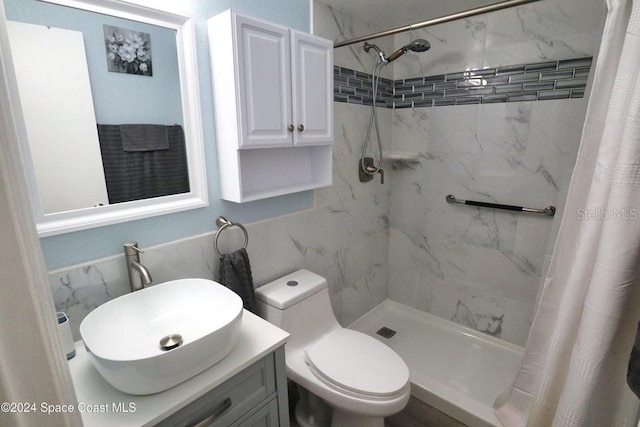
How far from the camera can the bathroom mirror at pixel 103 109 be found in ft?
3.21

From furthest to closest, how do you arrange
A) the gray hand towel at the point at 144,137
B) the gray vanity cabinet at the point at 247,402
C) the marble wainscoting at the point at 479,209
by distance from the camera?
the marble wainscoting at the point at 479,209 < the gray hand towel at the point at 144,137 < the gray vanity cabinet at the point at 247,402

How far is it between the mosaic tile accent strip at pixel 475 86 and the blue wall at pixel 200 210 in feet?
1.75

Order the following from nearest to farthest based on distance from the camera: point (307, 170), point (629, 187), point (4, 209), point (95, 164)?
1. point (4, 209)
2. point (629, 187)
3. point (95, 164)
4. point (307, 170)

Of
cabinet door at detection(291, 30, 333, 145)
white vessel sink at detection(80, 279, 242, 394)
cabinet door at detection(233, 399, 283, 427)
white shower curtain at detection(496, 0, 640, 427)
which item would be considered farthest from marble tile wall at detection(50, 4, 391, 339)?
white shower curtain at detection(496, 0, 640, 427)

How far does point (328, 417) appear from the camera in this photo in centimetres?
168

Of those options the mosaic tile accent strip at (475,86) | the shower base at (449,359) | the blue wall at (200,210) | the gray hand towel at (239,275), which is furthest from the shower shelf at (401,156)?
the gray hand towel at (239,275)

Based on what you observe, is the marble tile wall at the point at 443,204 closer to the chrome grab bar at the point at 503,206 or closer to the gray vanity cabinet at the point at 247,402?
the chrome grab bar at the point at 503,206

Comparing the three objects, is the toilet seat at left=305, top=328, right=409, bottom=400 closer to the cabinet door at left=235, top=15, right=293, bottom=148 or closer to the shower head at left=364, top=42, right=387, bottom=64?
the cabinet door at left=235, top=15, right=293, bottom=148

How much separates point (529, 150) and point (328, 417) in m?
1.89

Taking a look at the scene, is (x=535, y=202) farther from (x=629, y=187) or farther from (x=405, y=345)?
(x=405, y=345)

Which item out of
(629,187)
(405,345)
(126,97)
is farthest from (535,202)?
(126,97)

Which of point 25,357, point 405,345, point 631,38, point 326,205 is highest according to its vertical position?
point 631,38

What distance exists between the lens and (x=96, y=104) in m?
1.09

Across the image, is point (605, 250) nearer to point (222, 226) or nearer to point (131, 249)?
point (222, 226)
